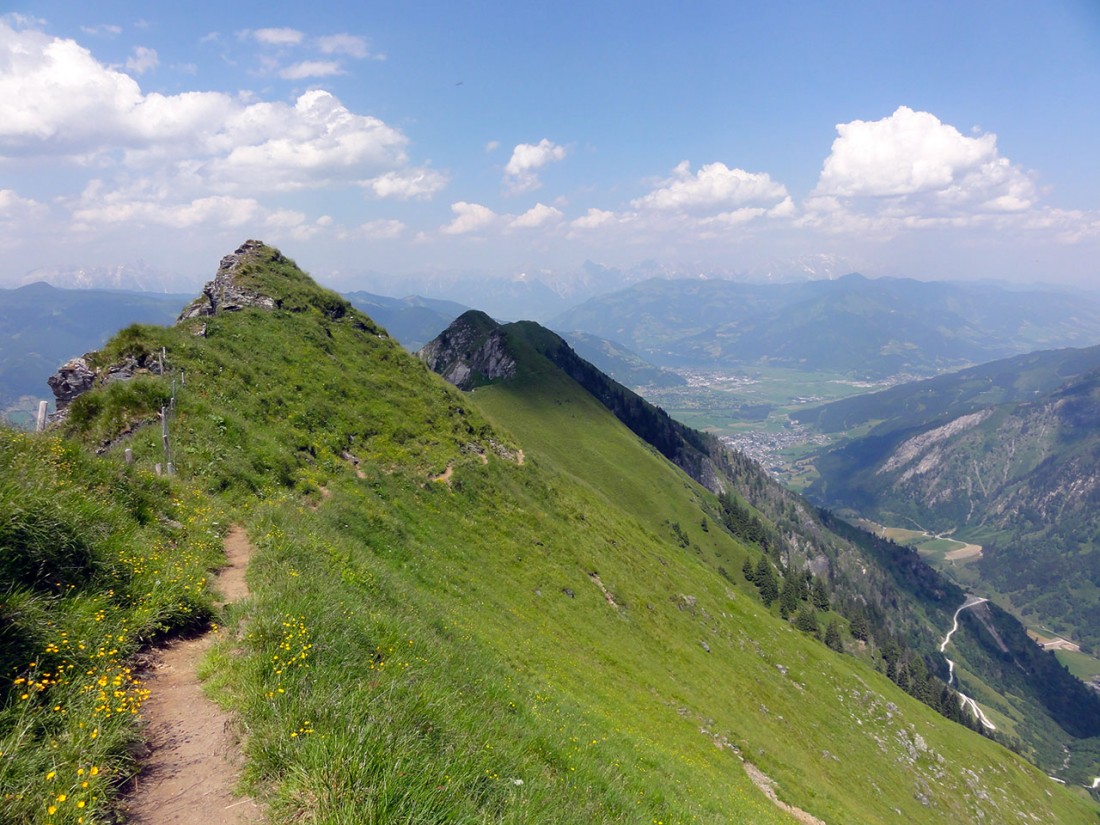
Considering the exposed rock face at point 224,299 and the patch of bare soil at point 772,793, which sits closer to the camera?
the patch of bare soil at point 772,793

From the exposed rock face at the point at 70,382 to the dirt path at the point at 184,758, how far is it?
28.7 m

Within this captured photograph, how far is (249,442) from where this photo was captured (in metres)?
26.0

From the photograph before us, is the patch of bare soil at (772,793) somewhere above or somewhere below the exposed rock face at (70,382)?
below

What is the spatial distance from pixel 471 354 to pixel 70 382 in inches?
5072

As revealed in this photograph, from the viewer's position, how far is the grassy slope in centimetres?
700

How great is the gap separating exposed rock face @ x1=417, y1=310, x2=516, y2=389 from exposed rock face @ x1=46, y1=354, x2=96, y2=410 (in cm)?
10866

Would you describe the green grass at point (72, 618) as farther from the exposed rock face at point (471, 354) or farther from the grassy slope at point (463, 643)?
the exposed rock face at point (471, 354)

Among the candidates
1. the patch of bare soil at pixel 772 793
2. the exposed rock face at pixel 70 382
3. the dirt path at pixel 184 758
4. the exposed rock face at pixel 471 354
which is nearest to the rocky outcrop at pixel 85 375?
the exposed rock face at pixel 70 382

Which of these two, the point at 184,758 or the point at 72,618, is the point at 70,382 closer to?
the point at 72,618

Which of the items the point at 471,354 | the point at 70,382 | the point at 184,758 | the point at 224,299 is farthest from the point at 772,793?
the point at 471,354

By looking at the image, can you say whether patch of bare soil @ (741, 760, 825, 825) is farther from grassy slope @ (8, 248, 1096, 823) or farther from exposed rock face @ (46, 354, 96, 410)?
exposed rock face @ (46, 354, 96, 410)

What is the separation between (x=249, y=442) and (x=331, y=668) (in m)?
21.9

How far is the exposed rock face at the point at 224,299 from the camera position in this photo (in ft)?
147

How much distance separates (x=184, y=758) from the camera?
20.5ft
